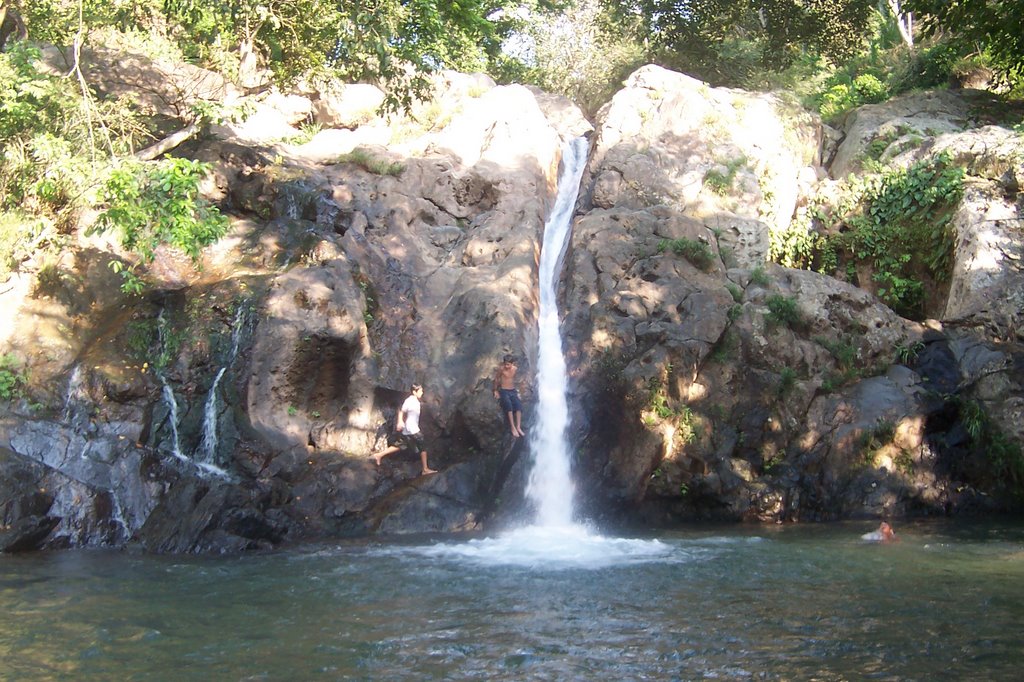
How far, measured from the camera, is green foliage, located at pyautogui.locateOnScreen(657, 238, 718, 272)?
17828 millimetres

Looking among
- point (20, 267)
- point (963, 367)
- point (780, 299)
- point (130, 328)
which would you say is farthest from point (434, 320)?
point (963, 367)

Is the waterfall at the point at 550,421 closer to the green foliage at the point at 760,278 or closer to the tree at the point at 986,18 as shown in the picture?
the green foliage at the point at 760,278

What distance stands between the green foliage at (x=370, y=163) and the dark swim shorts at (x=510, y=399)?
768 cm

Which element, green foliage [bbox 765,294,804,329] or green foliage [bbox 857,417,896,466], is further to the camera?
green foliage [bbox 765,294,804,329]

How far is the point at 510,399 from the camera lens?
14820 mm

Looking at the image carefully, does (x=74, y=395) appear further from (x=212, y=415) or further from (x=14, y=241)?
(x=14, y=241)

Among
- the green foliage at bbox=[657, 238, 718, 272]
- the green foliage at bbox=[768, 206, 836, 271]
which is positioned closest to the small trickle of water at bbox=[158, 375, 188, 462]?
the green foliage at bbox=[657, 238, 718, 272]

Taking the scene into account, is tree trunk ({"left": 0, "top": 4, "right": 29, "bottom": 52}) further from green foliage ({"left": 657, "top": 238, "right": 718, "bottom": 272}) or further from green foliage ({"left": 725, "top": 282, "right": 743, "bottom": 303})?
green foliage ({"left": 725, "top": 282, "right": 743, "bottom": 303})

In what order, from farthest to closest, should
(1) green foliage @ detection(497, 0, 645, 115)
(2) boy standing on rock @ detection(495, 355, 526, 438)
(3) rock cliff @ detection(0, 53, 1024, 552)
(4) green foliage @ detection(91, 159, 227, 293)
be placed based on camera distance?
(1) green foliage @ detection(497, 0, 645, 115) → (2) boy standing on rock @ detection(495, 355, 526, 438) → (3) rock cliff @ detection(0, 53, 1024, 552) → (4) green foliage @ detection(91, 159, 227, 293)

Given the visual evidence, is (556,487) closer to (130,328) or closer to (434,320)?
(434,320)

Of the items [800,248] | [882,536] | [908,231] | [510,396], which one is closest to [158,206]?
[510,396]

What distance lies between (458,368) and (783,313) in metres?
6.40

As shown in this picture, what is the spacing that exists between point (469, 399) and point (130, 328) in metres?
6.25

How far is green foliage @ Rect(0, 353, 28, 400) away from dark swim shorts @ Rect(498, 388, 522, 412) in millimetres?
8000
